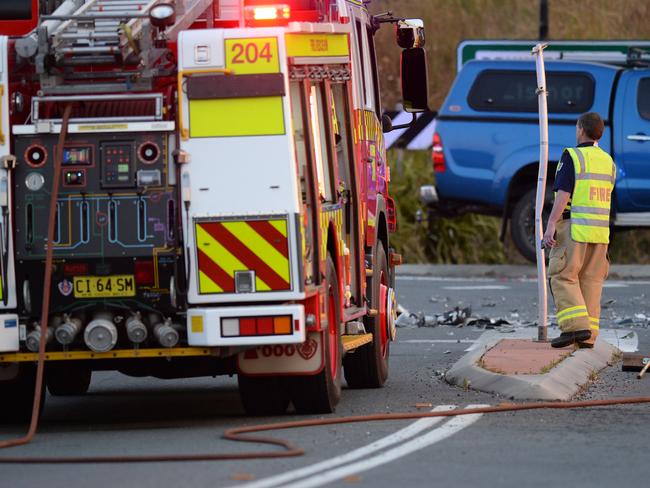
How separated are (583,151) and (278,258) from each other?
4.41m

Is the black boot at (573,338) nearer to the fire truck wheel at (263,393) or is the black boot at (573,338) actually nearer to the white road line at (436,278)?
the fire truck wheel at (263,393)

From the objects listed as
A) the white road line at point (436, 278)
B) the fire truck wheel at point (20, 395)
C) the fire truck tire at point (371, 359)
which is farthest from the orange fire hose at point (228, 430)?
the white road line at point (436, 278)

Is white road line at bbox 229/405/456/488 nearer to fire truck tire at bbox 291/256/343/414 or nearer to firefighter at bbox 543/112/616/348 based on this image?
fire truck tire at bbox 291/256/343/414

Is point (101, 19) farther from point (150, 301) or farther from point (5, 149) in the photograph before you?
point (150, 301)

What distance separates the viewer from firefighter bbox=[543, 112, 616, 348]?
12.6m

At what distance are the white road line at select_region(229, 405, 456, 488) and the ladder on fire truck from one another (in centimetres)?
222

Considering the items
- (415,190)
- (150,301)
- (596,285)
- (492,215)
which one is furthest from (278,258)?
(415,190)

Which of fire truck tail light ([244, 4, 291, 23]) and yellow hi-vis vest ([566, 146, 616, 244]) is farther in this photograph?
yellow hi-vis vest ([566, 146, 616, 244])

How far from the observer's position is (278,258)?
894 centimetres

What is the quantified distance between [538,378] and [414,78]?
8.98 feet

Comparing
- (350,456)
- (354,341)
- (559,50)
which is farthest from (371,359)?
(559,50)

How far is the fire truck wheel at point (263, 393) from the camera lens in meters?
9.73

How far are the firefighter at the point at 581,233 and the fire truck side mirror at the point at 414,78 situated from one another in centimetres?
116

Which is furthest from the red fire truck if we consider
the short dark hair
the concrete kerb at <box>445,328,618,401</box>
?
the short dark hair
